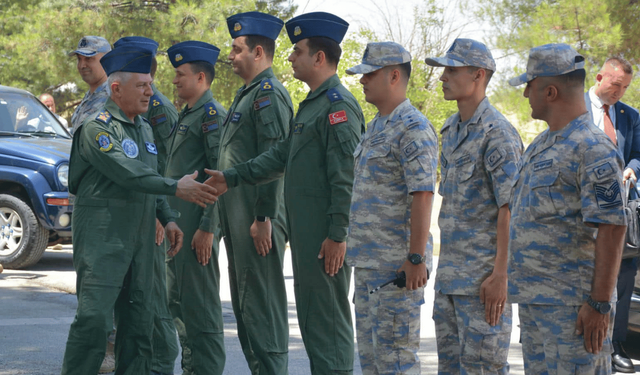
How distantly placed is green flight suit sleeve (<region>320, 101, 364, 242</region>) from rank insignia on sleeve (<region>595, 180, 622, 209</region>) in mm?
1476

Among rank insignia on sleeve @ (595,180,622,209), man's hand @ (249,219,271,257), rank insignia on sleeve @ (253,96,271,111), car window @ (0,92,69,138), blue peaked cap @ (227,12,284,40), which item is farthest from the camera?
car window @ (0,92,69,138)

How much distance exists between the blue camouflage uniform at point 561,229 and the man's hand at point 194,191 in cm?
178

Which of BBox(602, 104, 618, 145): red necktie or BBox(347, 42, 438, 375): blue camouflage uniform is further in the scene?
BBox(602, 104, 618, 145): red necktie

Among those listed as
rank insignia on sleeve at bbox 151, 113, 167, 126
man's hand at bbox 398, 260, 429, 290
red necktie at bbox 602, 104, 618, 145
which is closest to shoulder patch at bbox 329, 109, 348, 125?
man's hand at bbox 398, 260, 429, 290

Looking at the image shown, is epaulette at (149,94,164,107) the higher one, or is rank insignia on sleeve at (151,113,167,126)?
epaulette at (149,94,164,107)

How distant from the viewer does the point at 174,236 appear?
5.12m

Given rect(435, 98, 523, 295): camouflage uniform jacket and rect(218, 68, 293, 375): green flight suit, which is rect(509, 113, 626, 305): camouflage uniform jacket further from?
rect(218, 68, 293, 375): green flight suit

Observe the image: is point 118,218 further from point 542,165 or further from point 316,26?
point 542,165

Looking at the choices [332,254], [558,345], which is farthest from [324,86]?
[558,345]

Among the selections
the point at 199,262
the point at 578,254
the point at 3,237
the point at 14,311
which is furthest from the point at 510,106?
the point at 578,254

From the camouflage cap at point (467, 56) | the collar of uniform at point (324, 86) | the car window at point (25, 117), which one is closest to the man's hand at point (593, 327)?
the camouflage cap at point (467, 56)

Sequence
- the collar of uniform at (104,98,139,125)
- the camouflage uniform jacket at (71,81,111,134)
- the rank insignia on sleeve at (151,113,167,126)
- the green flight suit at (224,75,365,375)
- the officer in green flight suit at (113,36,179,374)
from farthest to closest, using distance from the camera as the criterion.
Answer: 1. the camouflage uniform jacket at (71,81,111,134)
2. the rank insignia on sleeve at (151,113,167,126)
3. the officer in green flight suit at (113,36,179,374)
4. the collar of uniform at (104,98,139,125)
5. the green flight suit at (224,75,365,375)

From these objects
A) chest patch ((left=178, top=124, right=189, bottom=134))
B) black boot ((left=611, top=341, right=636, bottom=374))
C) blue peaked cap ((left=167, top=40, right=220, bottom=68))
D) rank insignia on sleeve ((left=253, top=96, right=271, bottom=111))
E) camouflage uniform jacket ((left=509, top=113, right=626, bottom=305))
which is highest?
blue peaked cap ((left=167, top=40, right=220, bottom=68))

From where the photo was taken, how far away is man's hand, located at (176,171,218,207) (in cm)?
468
